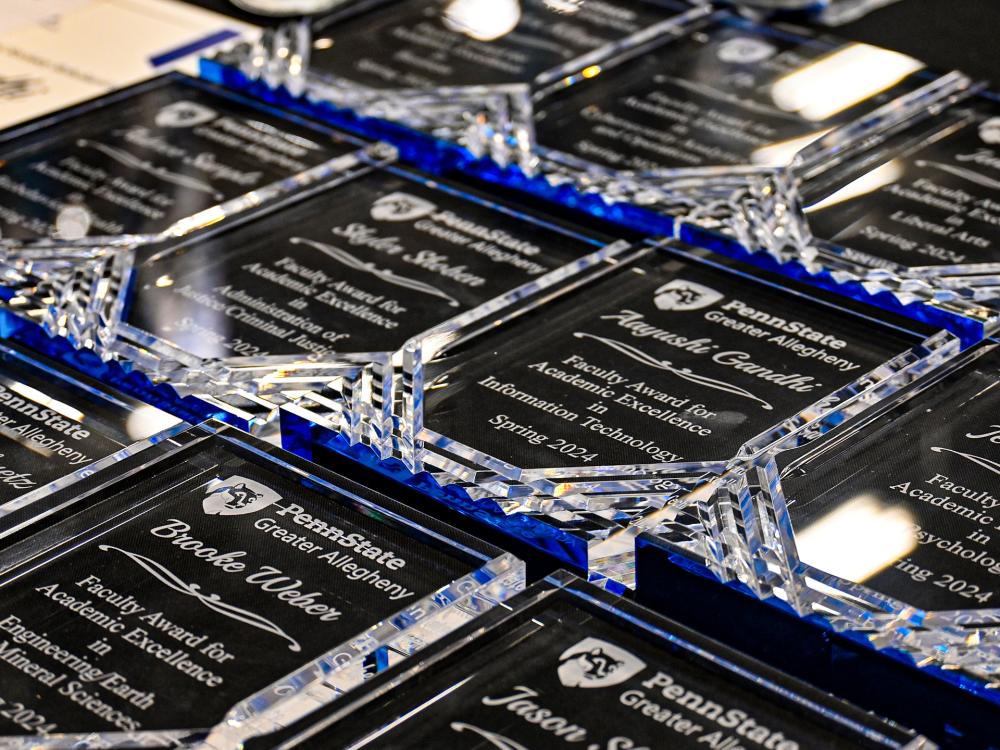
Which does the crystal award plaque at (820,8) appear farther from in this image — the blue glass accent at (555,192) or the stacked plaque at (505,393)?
the blue glass accent at (555,192)

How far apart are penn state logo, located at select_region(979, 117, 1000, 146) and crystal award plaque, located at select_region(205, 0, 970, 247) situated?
7 cm

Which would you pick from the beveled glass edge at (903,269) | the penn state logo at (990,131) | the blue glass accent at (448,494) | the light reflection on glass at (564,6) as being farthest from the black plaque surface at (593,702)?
the light reflection on glass at (564,6)

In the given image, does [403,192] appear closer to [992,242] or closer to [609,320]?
[609,320]

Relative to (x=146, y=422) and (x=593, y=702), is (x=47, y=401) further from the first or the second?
(x=593, y=702)

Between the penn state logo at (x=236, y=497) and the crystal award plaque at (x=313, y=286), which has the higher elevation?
the crystal award plaque at (x=313, y=286)

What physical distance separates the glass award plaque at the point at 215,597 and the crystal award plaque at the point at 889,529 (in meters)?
0.19

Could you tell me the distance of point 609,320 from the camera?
4.95ft

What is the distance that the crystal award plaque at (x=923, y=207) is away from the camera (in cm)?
159

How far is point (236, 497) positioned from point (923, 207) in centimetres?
80

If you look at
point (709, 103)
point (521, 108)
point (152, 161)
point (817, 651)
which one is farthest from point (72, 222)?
point (817, 651)

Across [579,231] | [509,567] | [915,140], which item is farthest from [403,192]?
[509,567]

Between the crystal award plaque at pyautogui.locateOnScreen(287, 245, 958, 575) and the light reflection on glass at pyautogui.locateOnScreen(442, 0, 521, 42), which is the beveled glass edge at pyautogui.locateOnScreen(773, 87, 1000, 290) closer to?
the crystal award plaque at pyautogui.locateOnScreen(287, 245, 958, 575)

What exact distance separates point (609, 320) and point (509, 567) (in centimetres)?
39

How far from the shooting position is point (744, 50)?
6.73ft
